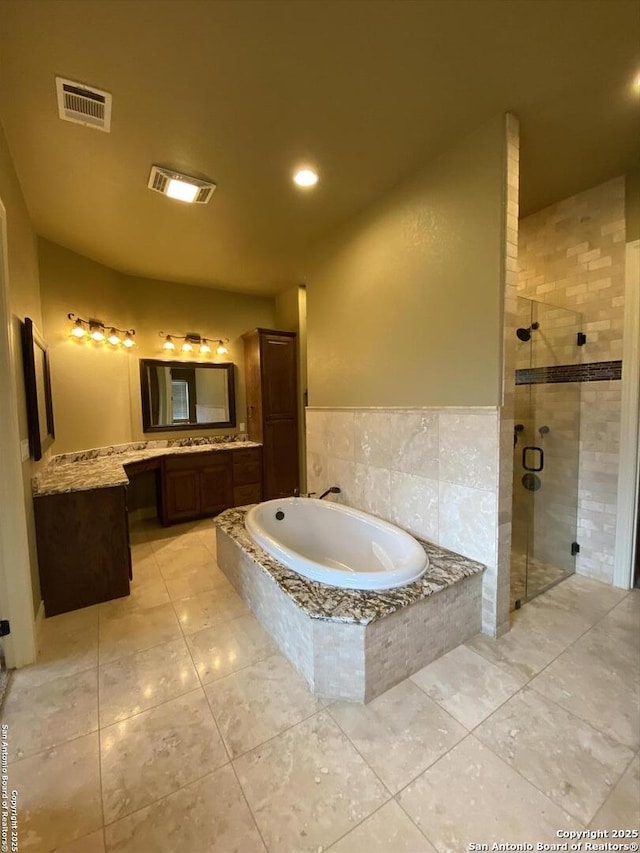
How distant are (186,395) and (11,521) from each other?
2736 millimetres

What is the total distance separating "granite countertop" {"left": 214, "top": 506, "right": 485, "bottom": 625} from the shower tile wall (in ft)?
4.20

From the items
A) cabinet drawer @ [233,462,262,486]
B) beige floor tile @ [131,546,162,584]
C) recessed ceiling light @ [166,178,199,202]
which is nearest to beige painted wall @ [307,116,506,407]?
recessed ceiling light @ [166,178,199,202]

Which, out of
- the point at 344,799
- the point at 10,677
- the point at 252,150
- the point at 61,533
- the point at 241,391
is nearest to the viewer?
the point at 344,799

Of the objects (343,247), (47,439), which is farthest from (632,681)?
(47,439)

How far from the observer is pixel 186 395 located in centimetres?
437

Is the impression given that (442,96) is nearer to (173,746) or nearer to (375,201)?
(375,201)

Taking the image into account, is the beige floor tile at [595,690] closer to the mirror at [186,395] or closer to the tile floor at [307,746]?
the tile floor at [307,746]

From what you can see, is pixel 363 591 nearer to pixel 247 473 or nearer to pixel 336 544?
pixel 336 544

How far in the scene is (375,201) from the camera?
8.34 ft

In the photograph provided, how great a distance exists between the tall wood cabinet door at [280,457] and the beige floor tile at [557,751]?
3.25 m

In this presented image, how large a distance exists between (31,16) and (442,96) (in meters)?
1.71

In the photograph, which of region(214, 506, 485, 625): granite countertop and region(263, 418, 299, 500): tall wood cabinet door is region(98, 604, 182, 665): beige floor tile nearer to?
region(214, 506, 485, 625): granite countertop

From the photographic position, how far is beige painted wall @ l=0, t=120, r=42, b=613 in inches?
74.9

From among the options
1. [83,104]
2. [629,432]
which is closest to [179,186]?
[83,104]
